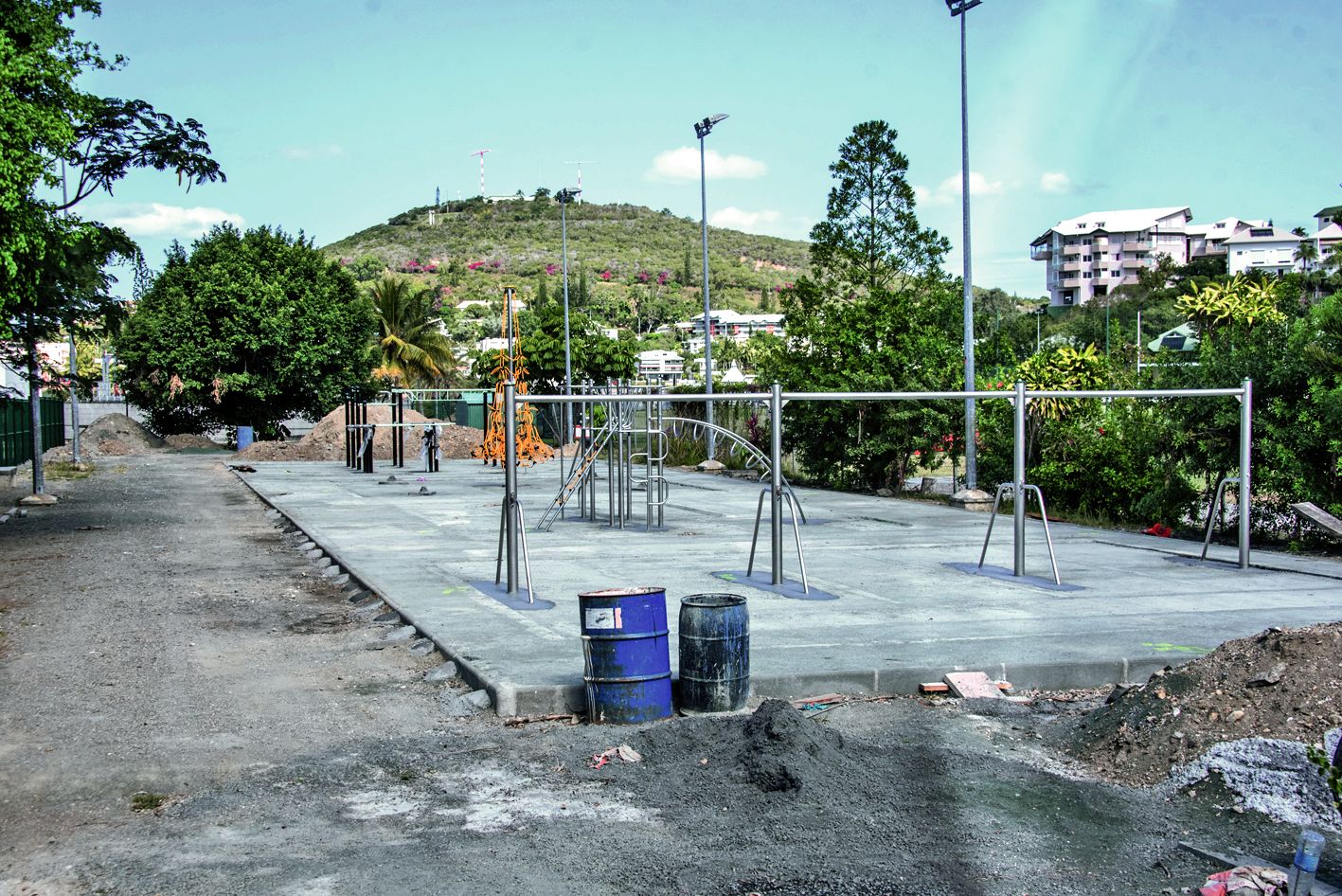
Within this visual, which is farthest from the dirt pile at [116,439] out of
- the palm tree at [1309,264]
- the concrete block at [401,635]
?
the palm tree at [1309,264]

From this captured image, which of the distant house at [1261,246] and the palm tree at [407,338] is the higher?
the distant house at [1261,246]

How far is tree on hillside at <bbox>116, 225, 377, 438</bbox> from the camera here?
46.1 metres

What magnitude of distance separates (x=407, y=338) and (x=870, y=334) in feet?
161

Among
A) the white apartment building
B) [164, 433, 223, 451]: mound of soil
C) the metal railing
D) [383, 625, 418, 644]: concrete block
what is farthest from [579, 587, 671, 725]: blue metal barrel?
the white apartment building

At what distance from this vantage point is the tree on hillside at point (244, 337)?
46094 mm

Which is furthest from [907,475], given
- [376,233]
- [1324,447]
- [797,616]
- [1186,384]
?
[376,233]

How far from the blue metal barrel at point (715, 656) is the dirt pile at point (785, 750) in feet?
2.78

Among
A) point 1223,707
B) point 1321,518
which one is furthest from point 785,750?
point 1321,518

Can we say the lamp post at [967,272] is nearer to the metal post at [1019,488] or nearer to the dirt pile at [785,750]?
the metal post at [1019,488]

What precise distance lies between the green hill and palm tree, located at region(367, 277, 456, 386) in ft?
111

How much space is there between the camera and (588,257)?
5536 inches

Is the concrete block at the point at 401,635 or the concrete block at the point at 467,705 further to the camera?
the concrete block at the point at 401,635

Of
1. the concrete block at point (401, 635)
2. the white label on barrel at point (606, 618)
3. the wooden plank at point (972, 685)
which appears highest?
the white label on barrel at point (606, 618)

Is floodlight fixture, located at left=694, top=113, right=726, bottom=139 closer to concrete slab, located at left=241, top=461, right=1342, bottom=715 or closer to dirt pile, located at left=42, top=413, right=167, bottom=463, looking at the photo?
concrete slab, located at left=241, top=461, right=1342, bottom=715
